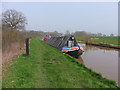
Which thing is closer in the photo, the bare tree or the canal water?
the canal water

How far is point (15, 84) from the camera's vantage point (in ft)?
14.6

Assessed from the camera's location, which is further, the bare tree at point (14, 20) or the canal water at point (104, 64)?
the bare tree at point (14, 20)

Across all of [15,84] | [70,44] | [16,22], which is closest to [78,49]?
[70,44]

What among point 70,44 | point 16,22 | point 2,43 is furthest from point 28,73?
point 16,22

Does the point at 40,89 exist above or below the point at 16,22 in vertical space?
below

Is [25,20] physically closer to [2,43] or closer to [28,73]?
[2,43]

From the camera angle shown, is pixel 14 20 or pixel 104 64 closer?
pixel 104 64

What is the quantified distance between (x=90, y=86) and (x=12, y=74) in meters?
3.26

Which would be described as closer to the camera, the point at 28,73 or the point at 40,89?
the point at 40,89

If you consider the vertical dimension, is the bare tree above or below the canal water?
above

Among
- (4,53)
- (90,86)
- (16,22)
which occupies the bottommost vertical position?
(90,86)

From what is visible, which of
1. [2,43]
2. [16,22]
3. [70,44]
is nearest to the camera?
[2,43]

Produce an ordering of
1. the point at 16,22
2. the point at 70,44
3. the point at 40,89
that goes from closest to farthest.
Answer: the point at 40,89 < the point at 70,44 < the point at 16,22

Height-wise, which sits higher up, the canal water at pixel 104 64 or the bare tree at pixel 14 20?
the bare tree at pixel 14 20
